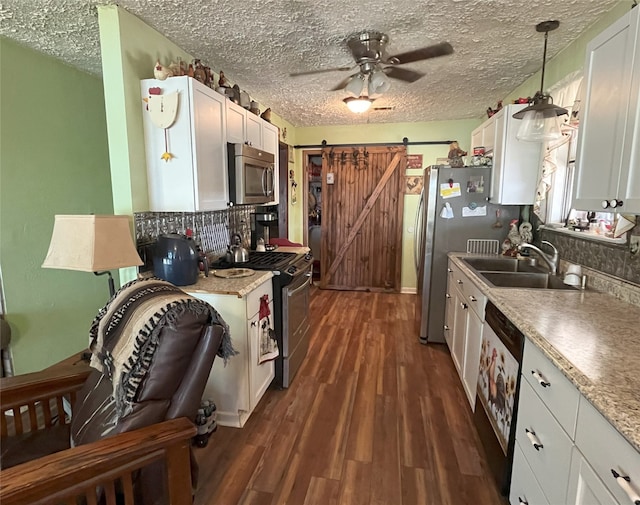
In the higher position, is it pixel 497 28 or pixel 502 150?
pixel 497 28

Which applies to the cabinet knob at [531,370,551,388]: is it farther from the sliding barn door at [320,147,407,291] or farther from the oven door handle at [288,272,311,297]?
the sliding barn door at [320,147,407,291]

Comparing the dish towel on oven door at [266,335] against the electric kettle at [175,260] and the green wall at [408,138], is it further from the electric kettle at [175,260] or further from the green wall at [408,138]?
the green wall at [408,138]

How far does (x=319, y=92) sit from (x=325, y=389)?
281cm

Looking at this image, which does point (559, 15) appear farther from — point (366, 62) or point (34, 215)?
point (34, 215)

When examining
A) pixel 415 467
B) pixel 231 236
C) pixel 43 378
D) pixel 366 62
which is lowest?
pixel 415 467

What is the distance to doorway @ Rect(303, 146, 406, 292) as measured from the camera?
4953 millimetres

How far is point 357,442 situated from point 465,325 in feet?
3.67

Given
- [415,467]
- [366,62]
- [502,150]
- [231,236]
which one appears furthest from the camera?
[231,236]

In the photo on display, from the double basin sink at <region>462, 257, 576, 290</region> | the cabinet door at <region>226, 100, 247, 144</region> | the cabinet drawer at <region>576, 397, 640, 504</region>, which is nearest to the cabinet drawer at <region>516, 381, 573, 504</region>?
the cabinet drawer at <region>576, 397, 640, 504</region>

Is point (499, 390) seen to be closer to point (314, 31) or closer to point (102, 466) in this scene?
point (102, 466)

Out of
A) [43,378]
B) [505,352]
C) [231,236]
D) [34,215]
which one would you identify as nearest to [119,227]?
[43,378]

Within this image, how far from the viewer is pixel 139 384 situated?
1149 millimetres

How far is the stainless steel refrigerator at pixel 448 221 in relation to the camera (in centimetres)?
309

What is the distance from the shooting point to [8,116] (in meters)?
2.20
